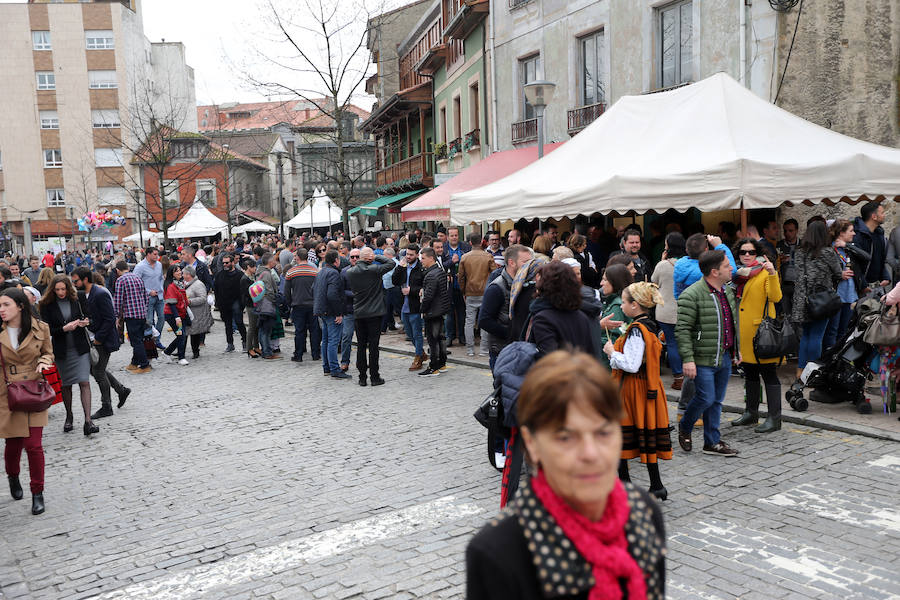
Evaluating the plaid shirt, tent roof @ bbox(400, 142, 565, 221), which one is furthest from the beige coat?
tent roof @ bbox(400, 142, 565, 221)

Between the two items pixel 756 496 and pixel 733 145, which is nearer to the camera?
pixel 756 496

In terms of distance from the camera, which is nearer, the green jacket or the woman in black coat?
the green jacket

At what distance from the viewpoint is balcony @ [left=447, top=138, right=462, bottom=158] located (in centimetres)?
2448

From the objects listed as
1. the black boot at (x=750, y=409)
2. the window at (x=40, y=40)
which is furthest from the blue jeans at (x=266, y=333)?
the window at (x=40, y=40)

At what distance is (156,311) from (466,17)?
12.3 metres

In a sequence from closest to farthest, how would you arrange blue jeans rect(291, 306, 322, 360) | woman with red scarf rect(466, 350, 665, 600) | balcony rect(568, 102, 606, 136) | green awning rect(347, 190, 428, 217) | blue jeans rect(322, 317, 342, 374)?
1. woman with red scarf rect(466, 350, 665, 600)
2. blue jeans rect(322, 317, 342, 374)
3. blue jeans rect(291, 306, 322, 360)
4. balcony rect(568, 102, 606, 136)
5. green awning rect(347, 190, 428, 217)

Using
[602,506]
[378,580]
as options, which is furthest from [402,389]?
[602,506]

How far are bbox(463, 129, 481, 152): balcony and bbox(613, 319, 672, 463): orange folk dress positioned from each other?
18.0m

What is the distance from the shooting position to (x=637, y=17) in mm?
14656

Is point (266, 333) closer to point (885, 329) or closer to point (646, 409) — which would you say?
point (646, 409)

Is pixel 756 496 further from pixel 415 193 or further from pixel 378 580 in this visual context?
pixel 415 193

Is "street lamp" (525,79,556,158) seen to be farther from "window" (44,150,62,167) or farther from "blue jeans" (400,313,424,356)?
"window" (44,150,62,167)

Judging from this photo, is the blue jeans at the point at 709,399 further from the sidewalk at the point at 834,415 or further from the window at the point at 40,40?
the window at the point at 40,40

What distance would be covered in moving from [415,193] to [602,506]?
28.1m
